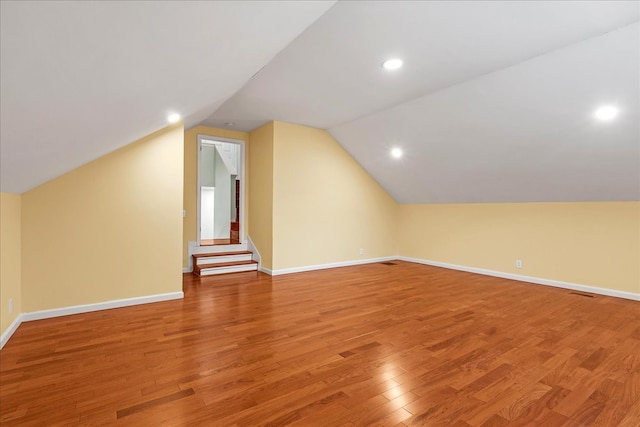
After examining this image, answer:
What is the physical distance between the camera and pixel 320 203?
5.89 m

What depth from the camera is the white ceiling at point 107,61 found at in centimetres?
92

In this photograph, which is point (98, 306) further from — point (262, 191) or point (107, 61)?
point (107, 61)

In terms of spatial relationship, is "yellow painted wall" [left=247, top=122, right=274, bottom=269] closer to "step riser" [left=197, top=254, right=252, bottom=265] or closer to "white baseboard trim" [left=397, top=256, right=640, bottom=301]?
"step riser" [left=197, top=254, right=252, bottom=265]

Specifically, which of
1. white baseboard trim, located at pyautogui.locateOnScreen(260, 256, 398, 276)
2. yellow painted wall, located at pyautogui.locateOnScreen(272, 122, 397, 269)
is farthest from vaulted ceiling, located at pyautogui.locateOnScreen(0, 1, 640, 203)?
white baseboard trim, located at pyautogui.locateOnScreen(260, 256, 398, 276)

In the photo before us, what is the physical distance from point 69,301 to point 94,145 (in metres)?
1.89

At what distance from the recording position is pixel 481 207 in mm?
5684

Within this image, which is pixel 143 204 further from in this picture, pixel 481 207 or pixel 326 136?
pixel 481 207

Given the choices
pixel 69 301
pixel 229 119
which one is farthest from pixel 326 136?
pixel 69 301

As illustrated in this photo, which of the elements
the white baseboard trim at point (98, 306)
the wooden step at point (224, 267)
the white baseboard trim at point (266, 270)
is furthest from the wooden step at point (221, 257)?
the white baseboard trim at point (98, 306)

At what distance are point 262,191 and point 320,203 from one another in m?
A: 1.13

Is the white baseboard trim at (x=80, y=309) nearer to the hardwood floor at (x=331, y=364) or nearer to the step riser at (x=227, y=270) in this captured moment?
the hardwood floor at (x=331, y=364)

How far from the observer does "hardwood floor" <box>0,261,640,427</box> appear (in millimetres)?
1748

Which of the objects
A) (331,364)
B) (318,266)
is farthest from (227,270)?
(331,364)

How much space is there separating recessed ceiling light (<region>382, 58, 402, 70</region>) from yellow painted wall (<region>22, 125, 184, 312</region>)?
263 centimetres
